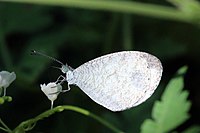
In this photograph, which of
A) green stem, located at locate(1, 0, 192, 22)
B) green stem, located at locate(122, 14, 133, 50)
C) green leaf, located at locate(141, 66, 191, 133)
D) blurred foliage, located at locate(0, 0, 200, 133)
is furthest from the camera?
green stem, located at locate(122, 14, 133, 50)

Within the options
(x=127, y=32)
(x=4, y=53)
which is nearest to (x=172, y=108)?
(x=127, y=32)

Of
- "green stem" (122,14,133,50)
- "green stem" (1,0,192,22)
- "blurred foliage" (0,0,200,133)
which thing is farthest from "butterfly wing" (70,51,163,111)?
"green stem" (122,14,133,50)

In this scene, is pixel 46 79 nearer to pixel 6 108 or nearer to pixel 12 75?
pixel 6 108

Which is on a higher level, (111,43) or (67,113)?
(111,43)

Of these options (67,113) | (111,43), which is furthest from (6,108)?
(111,43)

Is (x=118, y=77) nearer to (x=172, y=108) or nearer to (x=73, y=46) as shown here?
(x=172, y=108)

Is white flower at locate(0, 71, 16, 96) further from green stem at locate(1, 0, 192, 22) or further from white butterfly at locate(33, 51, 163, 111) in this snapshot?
green stem at locate(1, 0, 192, 22)

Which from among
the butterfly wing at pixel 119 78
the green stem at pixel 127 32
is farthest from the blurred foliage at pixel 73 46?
the butterfly wing at pixel 119 78
